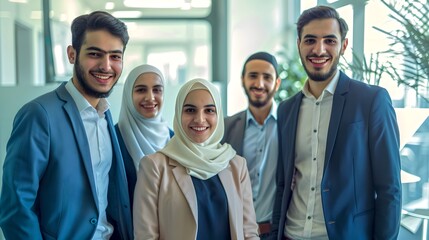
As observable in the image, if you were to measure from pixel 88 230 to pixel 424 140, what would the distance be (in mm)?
1717

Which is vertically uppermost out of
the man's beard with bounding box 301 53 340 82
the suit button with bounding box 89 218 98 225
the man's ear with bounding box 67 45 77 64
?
Answer: the man's ear with bounding box 67 45 77 64

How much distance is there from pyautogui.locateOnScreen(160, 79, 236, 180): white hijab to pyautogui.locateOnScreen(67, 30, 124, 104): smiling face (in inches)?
13.4

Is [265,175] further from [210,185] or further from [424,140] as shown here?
[424,140]

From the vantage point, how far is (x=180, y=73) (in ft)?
13.8

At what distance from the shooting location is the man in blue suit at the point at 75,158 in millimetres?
1429

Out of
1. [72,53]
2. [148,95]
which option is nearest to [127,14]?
[148,95]

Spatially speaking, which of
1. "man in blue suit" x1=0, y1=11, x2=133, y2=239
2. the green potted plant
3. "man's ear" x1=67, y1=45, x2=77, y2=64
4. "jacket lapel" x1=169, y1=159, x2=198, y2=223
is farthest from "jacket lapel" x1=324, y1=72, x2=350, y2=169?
"man's ear" x1=67, y1=45, x2=77, y2=64

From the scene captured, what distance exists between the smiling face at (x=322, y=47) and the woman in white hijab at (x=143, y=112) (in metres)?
0.86

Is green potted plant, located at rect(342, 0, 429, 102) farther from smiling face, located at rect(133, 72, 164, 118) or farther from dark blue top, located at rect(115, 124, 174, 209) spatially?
dark blue top, located at rect(115, 124, 174, 209)

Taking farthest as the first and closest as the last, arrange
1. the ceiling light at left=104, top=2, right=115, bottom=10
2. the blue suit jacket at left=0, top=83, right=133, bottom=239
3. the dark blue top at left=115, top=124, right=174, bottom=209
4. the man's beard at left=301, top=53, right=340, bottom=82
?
the ceiling light at left=104, top=2, right=115, bottom=10, the dark blue top at left=115, top=124, right=174, bottom=209, the man's beard at left=301, top=53, right=340, bottom=82, the blue suit jacket at left=0, top=83, right=133, bottom=239

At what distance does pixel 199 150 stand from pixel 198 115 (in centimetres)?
15

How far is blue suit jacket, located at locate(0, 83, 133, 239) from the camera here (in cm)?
142

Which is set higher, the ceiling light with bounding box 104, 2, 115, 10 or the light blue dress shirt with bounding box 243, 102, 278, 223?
the ceiling light with bounding box 104, 2, 115, 10

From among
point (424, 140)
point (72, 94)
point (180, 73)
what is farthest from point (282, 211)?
point (180, 73)
